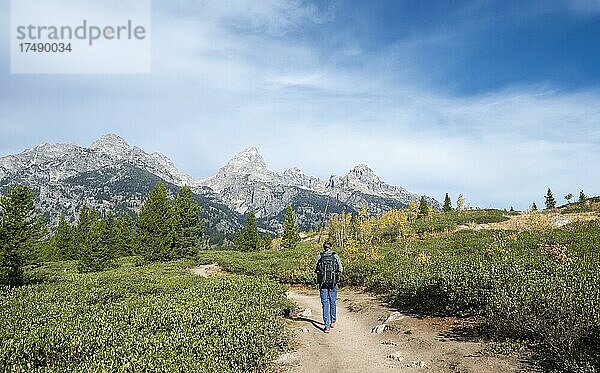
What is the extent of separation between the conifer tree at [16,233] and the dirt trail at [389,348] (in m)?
17.1

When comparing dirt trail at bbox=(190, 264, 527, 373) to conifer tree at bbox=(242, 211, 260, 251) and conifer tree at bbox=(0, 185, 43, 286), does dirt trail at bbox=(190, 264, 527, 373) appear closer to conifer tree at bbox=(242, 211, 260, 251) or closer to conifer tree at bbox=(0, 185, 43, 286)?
conifer tree at bbox=(0, 185, 43, 286)

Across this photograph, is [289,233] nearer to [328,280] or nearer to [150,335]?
[328,280]

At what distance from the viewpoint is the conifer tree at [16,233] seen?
854 inches

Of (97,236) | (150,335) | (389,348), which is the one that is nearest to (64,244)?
(97,236)

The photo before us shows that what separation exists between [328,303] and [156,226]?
125 feet

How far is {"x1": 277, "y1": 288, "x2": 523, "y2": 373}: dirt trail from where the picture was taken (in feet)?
25.4

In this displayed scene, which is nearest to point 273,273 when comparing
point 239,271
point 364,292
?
point 239,271

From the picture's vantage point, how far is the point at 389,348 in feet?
30.5

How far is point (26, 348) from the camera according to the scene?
7133 mm

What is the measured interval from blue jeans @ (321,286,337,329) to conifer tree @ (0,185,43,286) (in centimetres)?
1811

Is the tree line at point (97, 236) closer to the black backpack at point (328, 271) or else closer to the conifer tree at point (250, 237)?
the conifer tree at point (250, 237)

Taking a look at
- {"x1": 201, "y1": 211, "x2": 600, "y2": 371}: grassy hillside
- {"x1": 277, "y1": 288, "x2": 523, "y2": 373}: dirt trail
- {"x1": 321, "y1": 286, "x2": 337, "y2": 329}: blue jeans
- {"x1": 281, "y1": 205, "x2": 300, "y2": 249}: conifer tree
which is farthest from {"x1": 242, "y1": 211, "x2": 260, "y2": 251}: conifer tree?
{"x1": 321, "y1": 286, "x2": 337, "y2": 329}: blue jeans

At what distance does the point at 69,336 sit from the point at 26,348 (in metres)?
0.64

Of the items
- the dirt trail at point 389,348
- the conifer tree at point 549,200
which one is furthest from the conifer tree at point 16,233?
the conifer tree at point 549,200
